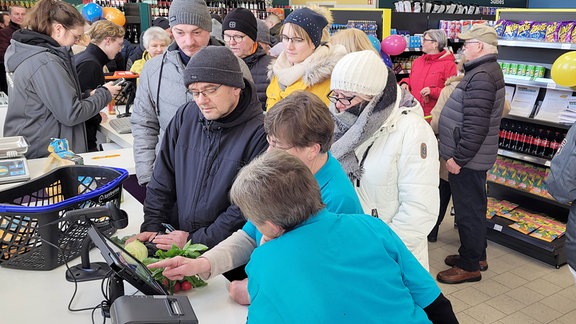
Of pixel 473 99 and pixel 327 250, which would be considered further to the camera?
pixel 473 99

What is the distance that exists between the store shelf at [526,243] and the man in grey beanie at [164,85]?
3.09 m

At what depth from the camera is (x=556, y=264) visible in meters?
4.44

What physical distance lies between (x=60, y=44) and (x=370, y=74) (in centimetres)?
219

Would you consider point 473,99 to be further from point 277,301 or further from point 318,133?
point 277,301

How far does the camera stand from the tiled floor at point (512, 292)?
12.0 ft

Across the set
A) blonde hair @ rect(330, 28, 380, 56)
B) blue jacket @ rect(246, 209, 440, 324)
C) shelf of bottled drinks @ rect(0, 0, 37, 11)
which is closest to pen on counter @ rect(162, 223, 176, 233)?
blue jacket @ rect(246, 209, 440, 324)

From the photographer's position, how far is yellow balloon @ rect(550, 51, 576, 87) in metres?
4.18

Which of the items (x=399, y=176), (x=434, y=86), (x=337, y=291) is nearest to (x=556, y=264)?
(x=434, y=86)

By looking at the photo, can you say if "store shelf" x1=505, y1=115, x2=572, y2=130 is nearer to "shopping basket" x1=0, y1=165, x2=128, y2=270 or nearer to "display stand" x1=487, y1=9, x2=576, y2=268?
"display stand" x1=487, y1=9, x2=576, y2=268

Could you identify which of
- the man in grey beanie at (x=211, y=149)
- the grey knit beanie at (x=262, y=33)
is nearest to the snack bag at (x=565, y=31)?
the grey knit beanie at (x=262, y=33)

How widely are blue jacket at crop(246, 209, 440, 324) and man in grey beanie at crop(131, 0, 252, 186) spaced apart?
175 centimetres

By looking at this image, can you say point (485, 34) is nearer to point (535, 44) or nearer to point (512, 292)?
point (535, 44)

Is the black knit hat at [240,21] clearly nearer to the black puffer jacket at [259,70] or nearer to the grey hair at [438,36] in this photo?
the black puffer jacket at [259,70]

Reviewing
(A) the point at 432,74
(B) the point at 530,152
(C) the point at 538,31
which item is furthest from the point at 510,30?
(B) the point at 530,152
